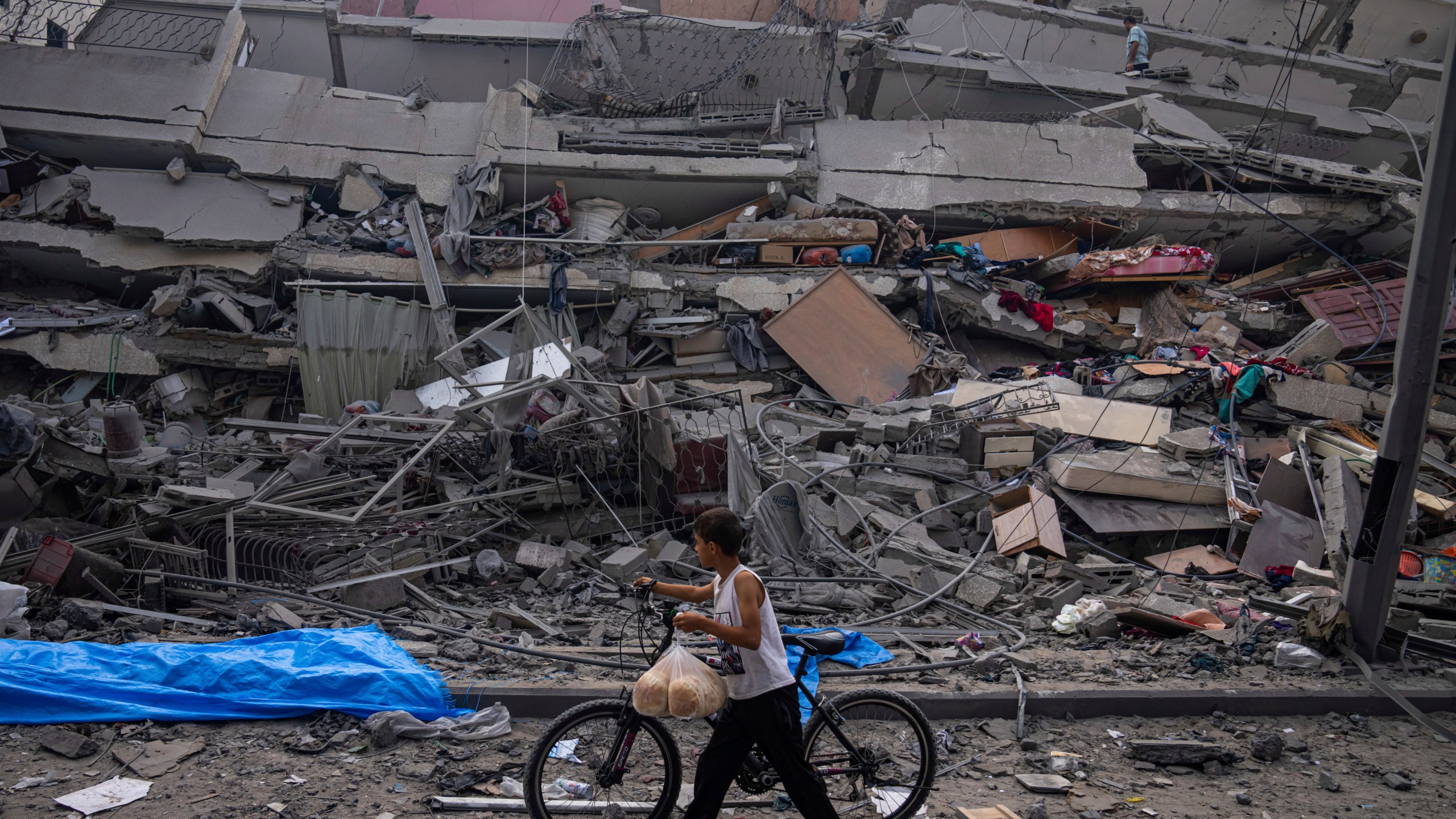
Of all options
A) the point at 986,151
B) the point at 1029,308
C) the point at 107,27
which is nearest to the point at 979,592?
the point at 1029,308

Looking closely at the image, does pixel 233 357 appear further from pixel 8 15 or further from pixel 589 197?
pixel 8 15

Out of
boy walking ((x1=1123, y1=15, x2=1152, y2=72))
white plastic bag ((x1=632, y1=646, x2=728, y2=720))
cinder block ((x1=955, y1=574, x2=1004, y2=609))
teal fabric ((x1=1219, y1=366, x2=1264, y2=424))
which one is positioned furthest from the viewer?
boy walking ((x1=1123, y1=15, x2=1152, y2=72))

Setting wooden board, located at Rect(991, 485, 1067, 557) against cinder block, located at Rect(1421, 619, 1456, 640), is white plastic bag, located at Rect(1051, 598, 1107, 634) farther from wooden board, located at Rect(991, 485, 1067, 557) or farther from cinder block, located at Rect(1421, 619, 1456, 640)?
cinder block, located at Rect(1421, 619, 1456, 640)

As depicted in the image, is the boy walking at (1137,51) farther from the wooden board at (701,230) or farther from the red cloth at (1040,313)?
the wooden board at (701,230)

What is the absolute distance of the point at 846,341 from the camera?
40.4 feet

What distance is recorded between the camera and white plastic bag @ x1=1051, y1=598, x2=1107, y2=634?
6.26m

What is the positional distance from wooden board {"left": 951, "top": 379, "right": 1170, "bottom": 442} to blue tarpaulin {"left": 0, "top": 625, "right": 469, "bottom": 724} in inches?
309

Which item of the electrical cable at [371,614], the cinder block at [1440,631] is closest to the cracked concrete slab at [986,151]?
the cinder block at [1440,631]

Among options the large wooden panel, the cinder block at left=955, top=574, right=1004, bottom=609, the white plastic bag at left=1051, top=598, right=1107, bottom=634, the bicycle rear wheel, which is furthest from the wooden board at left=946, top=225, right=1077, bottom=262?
the bicycle rear wheel

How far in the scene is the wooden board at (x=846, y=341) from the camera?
39.8 feet

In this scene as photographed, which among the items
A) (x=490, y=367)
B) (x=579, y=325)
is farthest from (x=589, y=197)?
(x=490, y=367)

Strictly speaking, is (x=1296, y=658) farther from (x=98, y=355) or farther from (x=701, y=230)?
(x=98, y=355)

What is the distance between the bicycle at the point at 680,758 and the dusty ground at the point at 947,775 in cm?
20

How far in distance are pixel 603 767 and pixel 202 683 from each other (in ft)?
7.62
